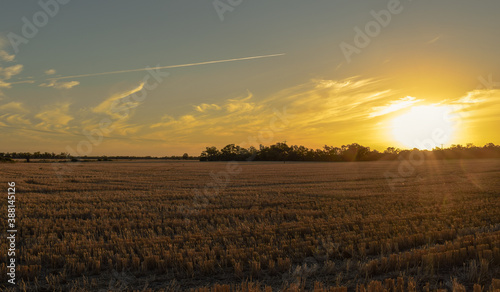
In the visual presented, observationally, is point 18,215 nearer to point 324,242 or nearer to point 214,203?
point 214,203

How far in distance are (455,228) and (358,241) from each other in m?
3.97

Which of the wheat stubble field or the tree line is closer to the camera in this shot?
the wheat stubble field

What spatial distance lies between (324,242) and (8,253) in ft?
27.6

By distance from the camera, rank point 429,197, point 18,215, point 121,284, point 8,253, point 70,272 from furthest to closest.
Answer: point 429,197, point 18,215, point 8,253, point 70,272, point 121,284

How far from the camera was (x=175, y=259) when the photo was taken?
7.46 metres

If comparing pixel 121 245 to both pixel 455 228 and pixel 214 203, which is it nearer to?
pixel 214 203

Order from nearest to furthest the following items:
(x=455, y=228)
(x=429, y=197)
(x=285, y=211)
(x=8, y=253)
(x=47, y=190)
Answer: (x=8, y=253) → (x=455, y=228) → (x=285, y=211) → (x=429, y=197) → (x=47, y=190)

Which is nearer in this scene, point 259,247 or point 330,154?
point 259,247

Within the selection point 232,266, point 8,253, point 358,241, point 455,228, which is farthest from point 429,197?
point 8,253

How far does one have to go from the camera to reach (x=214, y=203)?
16047 millimetres

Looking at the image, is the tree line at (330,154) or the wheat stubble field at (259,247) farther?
the tree line at (330,154)

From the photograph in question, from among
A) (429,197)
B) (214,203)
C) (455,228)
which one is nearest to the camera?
(455,228)

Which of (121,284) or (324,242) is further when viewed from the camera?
(324,242)

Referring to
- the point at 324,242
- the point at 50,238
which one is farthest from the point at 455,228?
the point at 50,238
